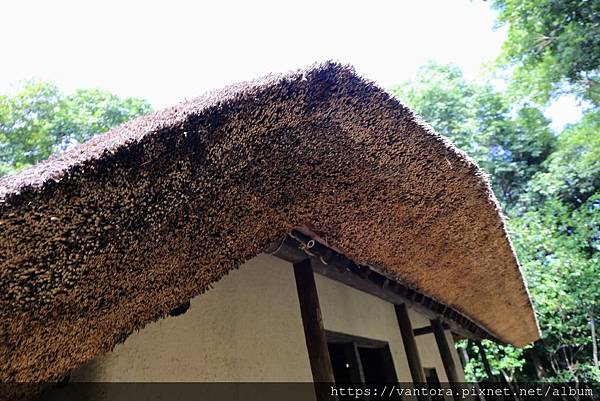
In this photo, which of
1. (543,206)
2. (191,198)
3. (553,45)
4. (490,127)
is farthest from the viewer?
(490,127)

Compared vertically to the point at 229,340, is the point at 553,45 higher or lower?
higher

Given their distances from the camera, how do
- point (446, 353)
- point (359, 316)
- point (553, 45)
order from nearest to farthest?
point (359, 316)
point (446, 353)
point (553, 45)

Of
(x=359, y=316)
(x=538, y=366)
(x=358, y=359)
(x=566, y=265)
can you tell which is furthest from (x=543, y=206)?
(x=358, y=359)

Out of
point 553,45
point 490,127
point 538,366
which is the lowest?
point 538,366

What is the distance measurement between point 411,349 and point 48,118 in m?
11.8

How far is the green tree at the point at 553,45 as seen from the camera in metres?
6.23

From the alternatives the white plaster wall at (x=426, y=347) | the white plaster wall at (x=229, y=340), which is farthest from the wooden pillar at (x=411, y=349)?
the white plaster wall at (x=426, y=347)

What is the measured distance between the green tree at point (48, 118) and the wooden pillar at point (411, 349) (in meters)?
9.79

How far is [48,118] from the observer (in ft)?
37.4

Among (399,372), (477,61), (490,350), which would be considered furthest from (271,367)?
(477,61)

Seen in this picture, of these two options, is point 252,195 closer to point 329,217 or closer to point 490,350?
→ point 329,217

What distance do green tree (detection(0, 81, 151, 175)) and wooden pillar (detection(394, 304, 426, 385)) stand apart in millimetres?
9785

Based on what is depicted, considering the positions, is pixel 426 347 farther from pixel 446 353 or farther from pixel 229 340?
pixel 229 340

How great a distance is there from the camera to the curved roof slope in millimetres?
1096
